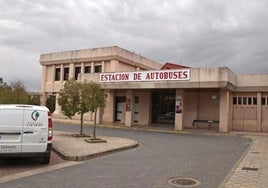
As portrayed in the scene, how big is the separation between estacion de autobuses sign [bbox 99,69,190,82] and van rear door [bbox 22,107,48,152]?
→ 50.2ft

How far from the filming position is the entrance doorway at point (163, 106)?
29875mm

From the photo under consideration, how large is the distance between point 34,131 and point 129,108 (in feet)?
61.0

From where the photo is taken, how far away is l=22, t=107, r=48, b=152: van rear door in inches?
405

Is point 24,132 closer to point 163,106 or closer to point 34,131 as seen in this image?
point 34,131

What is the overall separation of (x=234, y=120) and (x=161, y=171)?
17.9 m

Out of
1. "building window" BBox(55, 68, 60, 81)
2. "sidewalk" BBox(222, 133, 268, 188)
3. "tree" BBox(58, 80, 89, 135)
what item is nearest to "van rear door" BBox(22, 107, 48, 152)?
"sidewalk" BBox(222, 133, 268, 188)

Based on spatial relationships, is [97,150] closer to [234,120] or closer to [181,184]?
[181,184]

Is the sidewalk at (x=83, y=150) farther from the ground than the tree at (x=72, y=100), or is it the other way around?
the tree at (x=72, y=100)

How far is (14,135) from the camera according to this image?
1020cm

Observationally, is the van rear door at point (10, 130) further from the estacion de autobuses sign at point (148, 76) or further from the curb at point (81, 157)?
the estacion de autobuses sign at point (148, 76)

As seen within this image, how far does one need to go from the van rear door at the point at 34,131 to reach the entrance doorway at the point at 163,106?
64.6 ft

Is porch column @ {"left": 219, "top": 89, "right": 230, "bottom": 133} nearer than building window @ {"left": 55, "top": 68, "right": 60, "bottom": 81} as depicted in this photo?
Yes

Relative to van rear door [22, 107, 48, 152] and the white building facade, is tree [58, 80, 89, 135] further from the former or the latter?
van rear door [22, 107, 48, 152]

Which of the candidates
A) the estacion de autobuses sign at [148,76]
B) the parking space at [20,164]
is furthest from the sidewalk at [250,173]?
the estacion de autobuses sign at [148,76]
